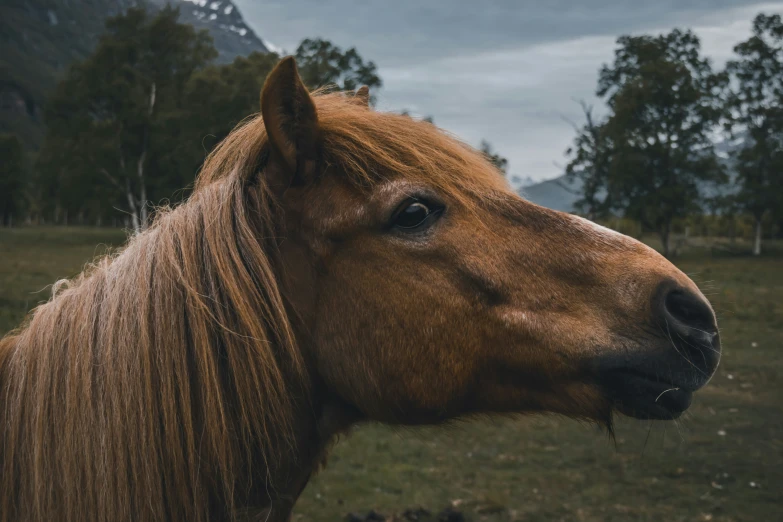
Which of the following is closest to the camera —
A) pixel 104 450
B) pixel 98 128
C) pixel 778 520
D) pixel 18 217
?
pixel 104 450

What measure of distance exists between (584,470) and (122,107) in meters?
30.6

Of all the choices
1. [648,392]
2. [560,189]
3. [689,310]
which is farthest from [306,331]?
[560,189]

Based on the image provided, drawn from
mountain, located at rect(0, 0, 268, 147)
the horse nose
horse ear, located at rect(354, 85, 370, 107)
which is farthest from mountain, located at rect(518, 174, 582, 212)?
mountain, located at rect(0, 0, 268, 147)

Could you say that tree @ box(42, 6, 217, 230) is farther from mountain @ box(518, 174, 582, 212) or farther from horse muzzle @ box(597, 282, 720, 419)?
horse muzzle @ box(597, 282, 720, 419)

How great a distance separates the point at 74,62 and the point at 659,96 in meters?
32.0

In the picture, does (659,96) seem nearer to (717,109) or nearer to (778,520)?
(717,109)

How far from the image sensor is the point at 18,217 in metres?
64.8

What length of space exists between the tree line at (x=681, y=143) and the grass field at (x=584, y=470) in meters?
25.2

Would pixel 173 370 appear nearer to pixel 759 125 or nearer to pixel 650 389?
pixel 650 389

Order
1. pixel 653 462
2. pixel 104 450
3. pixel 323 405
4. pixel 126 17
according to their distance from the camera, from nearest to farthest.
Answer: pixel 104 450 < pixel 323 405 < pixel 653 462 < pixel 126 17

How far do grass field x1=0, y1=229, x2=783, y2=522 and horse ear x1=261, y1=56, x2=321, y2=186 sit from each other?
266 cm

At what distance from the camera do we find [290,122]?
187cm

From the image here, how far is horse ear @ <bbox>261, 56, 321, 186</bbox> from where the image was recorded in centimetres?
174

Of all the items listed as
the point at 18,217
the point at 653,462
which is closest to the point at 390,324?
the point at 653,462
